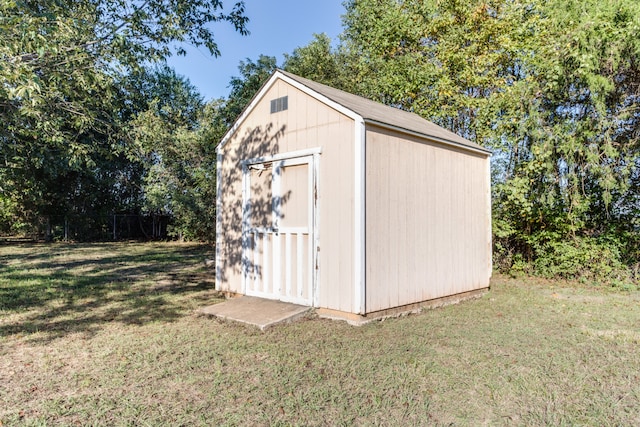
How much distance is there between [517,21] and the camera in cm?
970

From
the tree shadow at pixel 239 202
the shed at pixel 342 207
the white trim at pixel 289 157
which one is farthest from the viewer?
the tree shadow at pixel 239 202

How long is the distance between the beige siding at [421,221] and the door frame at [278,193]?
73 cm

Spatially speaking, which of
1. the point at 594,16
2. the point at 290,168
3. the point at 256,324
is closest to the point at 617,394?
the point at 256,324

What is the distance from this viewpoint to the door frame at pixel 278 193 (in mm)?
5070

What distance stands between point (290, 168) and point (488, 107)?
629cm

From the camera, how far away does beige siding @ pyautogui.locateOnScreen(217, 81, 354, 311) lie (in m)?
4.79

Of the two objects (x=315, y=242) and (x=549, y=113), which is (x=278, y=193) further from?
(x=549, y=113)

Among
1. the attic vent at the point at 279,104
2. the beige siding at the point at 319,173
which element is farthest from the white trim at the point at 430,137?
the attic vent at the point at 279,104

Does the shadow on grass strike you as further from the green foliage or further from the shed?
the green foliage

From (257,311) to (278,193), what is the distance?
167 cm

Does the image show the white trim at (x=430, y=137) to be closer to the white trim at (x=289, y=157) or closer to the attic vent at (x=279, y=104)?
the white trim at (x=289, y=157)

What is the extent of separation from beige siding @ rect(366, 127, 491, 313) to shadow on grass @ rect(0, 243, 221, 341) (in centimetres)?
282

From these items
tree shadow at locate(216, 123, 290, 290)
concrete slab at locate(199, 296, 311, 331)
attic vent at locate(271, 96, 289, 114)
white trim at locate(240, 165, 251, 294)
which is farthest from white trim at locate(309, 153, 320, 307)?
white trim at locate(240, 165, 251, 294)

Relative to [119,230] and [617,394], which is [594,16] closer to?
[617,394]
